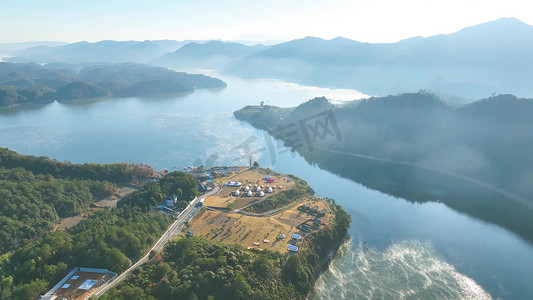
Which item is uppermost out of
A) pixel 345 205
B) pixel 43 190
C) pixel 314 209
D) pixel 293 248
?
pixel 43 190

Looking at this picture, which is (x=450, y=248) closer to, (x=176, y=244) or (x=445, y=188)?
(x=445, y=188)

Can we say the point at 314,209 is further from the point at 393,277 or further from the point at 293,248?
the point at 393,277

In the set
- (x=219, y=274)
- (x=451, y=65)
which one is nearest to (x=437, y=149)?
(x=219, y=274)

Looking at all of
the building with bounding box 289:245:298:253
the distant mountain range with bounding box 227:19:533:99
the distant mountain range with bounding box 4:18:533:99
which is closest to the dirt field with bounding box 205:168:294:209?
the building with bounding box 289:245:298:253

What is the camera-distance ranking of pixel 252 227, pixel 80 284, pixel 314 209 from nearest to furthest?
1. pixel 80 284
2. pixel 252 227
3. pixel 314 209

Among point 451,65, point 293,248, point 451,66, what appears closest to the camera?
point 293,248

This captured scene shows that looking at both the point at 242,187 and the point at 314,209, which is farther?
the point at 242,187

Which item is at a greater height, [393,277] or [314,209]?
[314,209]
